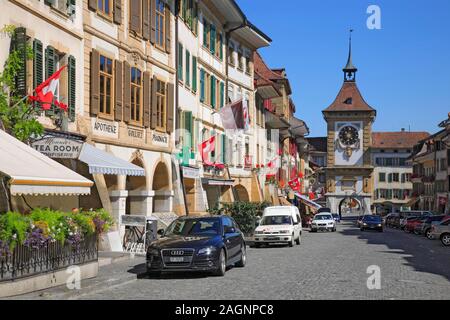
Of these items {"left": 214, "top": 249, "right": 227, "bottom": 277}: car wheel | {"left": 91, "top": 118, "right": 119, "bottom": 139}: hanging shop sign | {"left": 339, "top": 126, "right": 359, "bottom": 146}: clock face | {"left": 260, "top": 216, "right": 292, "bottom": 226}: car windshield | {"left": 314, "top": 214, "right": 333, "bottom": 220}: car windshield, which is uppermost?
{"left": 339, "top": 126, "right": 359, "bottom": 146}: clock face

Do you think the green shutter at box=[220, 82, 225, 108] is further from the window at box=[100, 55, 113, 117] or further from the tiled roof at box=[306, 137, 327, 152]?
the tiled roof at box=[306, 137, 327, 152]

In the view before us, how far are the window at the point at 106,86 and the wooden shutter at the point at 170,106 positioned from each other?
5.88 m

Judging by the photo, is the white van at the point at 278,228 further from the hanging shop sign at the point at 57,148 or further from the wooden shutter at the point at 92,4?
the hanging shop sign at the point at 57,148

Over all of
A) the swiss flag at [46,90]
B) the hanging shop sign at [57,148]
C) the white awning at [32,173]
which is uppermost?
the swiss flag at [46,90]

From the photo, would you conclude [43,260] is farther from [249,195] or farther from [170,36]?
[249,195]

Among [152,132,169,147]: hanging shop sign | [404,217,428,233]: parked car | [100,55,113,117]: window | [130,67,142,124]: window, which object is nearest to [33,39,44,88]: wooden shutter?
[100,55,113,117]: window

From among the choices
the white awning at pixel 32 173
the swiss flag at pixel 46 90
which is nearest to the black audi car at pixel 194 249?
the white awning at pixel 32 173

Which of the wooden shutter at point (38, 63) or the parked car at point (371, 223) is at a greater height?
the wooden shutter at point (38, 63)

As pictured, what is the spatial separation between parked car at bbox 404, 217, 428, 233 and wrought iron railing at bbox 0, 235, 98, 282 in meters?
41.6

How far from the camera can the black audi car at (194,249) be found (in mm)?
18250

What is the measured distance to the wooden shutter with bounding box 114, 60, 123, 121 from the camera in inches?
1011
